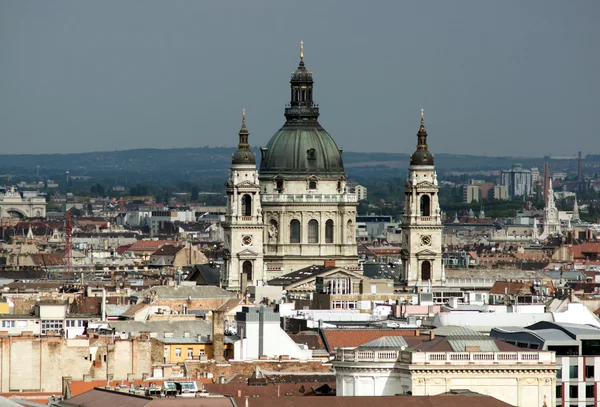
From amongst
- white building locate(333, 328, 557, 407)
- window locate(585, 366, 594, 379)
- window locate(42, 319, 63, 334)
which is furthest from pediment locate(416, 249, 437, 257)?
white building locate(333, 328, 557, 407)

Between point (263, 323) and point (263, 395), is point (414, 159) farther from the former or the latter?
point (263, 395)

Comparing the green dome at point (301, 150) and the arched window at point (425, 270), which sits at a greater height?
the green dome at point (301, 150)

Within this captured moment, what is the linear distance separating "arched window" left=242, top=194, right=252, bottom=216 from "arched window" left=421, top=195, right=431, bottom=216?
7.52m

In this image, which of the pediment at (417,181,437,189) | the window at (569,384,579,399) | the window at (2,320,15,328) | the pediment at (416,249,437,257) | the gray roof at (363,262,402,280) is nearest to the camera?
the window at (569,384,579,399)

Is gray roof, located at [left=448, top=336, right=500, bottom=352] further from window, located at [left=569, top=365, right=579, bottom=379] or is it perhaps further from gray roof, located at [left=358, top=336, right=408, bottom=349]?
A: window, located at [left=569, top=365, right=579, bottom=379]

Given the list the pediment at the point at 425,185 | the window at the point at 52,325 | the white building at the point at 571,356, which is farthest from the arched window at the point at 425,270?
the white building at the point at 571,356

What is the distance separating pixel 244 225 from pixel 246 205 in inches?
50.0

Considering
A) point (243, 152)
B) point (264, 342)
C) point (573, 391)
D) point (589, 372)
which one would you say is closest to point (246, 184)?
point (243, 152)

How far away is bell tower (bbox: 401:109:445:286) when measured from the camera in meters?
118

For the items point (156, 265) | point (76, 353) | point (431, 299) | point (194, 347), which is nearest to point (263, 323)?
point (194, 347)

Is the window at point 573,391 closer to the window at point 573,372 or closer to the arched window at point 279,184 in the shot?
the window at point 573,372

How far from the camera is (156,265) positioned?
557 ft

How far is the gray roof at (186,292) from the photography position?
103 meters

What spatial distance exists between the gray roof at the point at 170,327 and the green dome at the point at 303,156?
135ft
